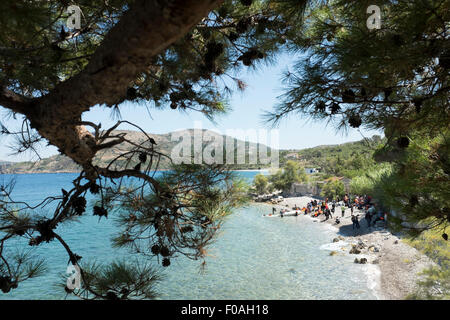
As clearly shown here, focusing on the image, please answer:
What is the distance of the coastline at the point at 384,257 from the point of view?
860 cm

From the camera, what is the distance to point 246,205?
1.59m

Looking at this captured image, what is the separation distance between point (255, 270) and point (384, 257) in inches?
212

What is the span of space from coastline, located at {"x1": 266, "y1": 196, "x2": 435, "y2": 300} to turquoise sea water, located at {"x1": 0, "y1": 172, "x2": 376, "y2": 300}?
41cm

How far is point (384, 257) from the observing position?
1116cm

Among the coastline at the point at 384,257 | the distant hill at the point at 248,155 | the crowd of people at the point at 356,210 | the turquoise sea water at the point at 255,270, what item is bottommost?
the turquoise sea water at the point at 255,270

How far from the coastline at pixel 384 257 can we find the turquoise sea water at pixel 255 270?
413mm

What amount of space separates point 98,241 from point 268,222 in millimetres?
11381

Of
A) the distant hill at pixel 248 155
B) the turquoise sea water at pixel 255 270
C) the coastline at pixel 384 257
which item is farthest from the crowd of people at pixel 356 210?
the distant hill at pixel 248 155

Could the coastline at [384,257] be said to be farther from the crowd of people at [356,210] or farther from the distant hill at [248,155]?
the distant hill at [248,155]

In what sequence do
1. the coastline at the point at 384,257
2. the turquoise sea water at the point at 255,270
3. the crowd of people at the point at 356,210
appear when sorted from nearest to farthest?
the coastline at the point at 384,257, the turquoise sea water at the point at 255,270, the crowd of people at the point at 356,210

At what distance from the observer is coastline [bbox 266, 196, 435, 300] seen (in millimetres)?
8602

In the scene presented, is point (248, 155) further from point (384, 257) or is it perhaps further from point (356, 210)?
point (356, 210)
